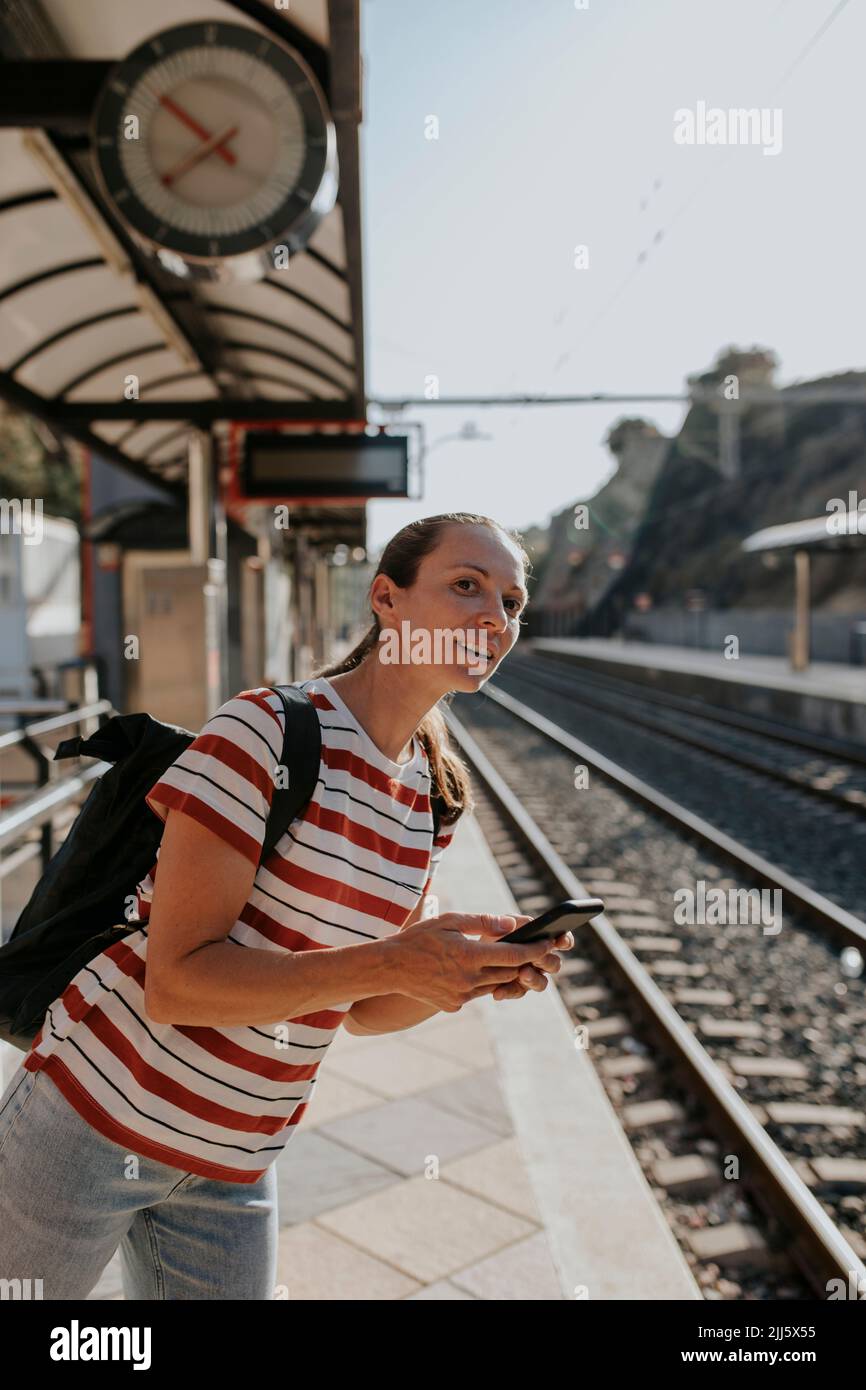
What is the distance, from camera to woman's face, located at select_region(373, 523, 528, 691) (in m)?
1.72

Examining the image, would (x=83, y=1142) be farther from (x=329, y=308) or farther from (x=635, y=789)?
(x=635, y=789)

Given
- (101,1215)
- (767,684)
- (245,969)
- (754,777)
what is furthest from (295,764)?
(767,684)

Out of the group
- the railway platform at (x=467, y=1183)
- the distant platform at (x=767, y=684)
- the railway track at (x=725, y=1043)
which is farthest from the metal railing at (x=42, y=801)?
the distant platform at (x=767, y=684)

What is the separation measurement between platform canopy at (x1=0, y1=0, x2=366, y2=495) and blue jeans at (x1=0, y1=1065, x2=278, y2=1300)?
11.3 ft

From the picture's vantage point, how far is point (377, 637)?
1904 millimetres

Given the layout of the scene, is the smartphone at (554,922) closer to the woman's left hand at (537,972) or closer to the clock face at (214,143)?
the woman's left hand at (537,972)

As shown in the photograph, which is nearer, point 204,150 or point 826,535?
point 204,150

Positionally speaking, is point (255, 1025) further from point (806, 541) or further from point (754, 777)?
point (806, 541)

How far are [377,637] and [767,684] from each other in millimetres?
19411

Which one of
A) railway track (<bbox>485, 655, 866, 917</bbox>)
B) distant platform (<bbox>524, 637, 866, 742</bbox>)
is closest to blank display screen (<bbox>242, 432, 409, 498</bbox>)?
railway track (<bbox>485, 655, 866, 917</bbox>)

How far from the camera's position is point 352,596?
7794 cm

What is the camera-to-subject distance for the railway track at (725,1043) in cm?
368

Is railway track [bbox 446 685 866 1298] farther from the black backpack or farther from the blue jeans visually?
the blue jeans

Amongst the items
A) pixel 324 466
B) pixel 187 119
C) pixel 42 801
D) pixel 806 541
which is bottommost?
pixel 42 801
